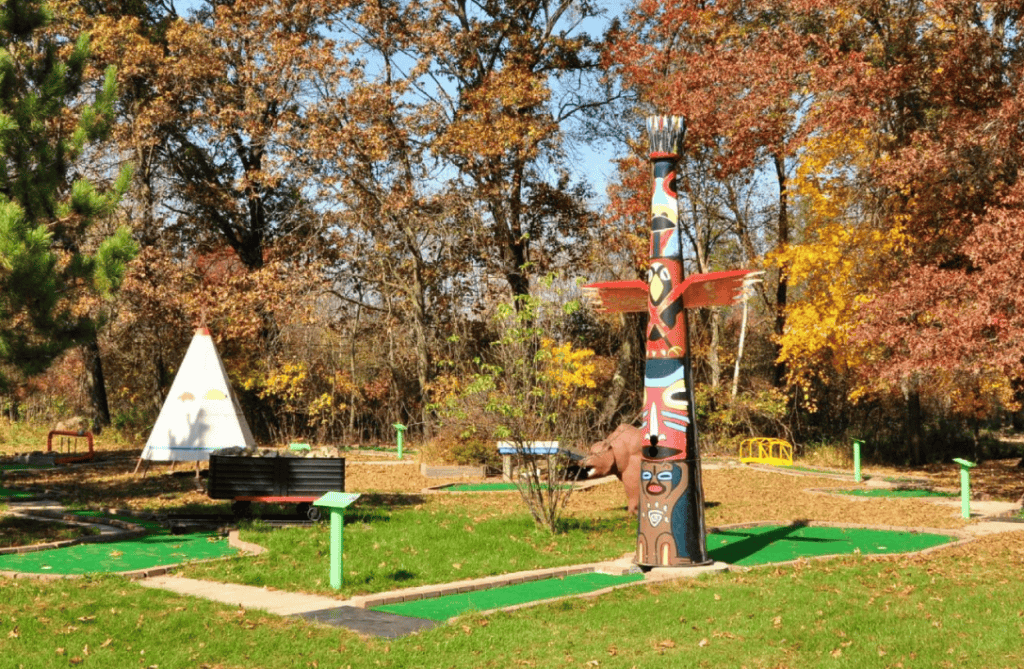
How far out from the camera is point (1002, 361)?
53.6 feet

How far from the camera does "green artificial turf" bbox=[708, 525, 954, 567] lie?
13.1 meters

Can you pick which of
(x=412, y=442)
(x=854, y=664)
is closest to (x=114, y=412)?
(x=412, y=442)

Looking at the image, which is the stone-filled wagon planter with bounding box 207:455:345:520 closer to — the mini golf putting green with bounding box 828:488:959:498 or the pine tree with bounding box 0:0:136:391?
the pine tree with bounding box 0:0:136:391

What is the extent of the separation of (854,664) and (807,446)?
22943mm

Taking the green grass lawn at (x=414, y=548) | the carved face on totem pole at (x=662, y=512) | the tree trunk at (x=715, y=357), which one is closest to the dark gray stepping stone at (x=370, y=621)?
the green grass lawn at (x=414, y=548)

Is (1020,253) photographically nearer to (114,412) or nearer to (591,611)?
(591,611)

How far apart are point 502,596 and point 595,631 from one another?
5.83ft

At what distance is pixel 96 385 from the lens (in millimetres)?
32625

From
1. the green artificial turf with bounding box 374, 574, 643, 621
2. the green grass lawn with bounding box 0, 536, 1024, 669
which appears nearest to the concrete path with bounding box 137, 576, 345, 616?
the green grass lawn with bounding box 0, 536, 1024, 669

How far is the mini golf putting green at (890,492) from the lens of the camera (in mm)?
20609

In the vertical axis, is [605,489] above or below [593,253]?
below

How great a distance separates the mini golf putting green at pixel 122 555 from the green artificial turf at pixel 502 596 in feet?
11.3

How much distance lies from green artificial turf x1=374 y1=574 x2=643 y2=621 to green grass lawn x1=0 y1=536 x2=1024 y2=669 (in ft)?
1.77

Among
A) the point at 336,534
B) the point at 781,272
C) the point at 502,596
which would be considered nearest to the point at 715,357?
the point at 781,272
